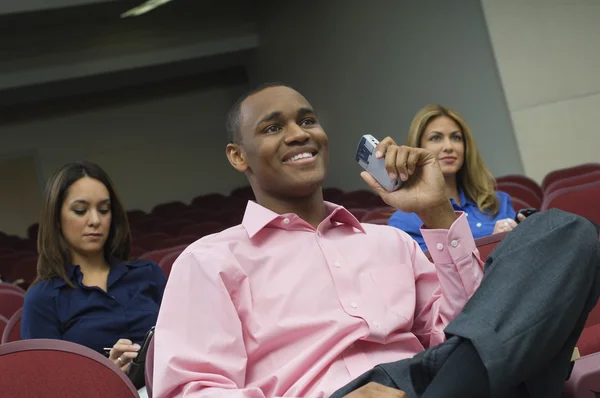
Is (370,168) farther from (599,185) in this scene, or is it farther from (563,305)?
(599,185)

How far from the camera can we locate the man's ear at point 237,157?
181 cm

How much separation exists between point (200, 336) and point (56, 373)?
29cm

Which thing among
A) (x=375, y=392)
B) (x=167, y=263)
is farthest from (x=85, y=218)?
(x=375, y=392)

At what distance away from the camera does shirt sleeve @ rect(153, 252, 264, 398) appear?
1.46 metres

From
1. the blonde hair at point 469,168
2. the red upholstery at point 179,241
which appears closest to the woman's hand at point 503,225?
the blonde hair at point 469,168

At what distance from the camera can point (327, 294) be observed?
163 cm

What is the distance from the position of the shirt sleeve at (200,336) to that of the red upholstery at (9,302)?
2.17m

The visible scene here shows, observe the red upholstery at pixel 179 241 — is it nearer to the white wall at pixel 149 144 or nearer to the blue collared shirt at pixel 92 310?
the blue collared shirt at pixel 92 310

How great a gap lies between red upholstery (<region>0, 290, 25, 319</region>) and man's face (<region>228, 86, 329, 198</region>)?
2.07m

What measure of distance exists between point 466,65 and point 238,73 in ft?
23.2

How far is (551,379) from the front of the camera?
1.25 metres

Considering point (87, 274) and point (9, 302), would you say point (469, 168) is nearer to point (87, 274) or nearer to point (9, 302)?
point (87, 274)

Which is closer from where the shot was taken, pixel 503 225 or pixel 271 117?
pixel 271 117

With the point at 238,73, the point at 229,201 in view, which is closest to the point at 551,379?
the point at 229,201
